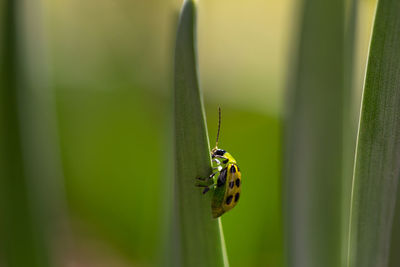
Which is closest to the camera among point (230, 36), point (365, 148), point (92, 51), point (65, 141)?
point (365, 148)

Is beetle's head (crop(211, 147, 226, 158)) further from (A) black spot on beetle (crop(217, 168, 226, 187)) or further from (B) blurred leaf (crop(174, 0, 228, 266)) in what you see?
(B) blurred leaf (crop(174, 0, 228, 266))

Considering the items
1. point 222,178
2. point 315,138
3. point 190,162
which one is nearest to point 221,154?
point 222,178

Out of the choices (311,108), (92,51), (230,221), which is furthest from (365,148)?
(92,51)

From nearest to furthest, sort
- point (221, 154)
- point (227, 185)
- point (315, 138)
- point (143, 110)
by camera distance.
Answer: point (315, 138) → point (227, 185) → point (221, 154) → point (143, 110)

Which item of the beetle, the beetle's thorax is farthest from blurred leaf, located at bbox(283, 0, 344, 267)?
the beetle's thorax

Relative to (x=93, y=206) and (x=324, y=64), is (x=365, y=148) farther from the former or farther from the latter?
(x=93, y=206)

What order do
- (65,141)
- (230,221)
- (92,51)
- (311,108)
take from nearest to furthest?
(311,108) → (230,221) → (65,141) → (92,51)

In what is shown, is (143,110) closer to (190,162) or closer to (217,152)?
(217,152)
